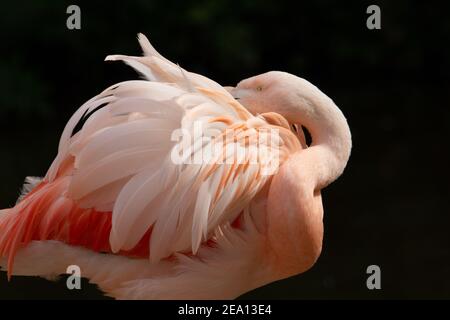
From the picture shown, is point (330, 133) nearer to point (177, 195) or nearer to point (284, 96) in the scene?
point (284, 96)

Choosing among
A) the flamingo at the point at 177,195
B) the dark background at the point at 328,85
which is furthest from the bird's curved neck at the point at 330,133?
the dark background at the point at 328,85

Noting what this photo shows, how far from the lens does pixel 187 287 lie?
254 cm

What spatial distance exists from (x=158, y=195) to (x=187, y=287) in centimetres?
31

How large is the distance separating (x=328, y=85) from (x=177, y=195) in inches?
258

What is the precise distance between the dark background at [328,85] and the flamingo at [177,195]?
2.01 m

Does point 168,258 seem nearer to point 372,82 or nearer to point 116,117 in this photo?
point 116,117

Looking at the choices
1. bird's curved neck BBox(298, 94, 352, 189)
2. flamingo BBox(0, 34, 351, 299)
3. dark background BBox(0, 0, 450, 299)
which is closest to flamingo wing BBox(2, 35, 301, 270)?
flamingo BBox(0, 34, 351, 299)

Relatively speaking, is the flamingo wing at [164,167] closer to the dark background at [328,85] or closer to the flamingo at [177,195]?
the flamingo at [177,195]

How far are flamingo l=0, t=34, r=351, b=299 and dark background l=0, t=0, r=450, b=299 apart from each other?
201 cm

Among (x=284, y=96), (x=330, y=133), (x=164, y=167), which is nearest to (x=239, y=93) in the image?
(x=284, y=96)

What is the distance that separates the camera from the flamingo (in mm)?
2449

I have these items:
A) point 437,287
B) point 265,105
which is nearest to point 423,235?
point 437,287

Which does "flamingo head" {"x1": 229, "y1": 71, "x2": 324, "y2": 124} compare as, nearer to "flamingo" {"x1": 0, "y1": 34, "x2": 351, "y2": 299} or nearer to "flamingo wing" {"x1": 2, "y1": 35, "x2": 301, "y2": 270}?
"flamingo" {"x1": 0, "y1": 34, "x2": 351, "y2": 299}

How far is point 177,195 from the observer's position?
2441 mm
